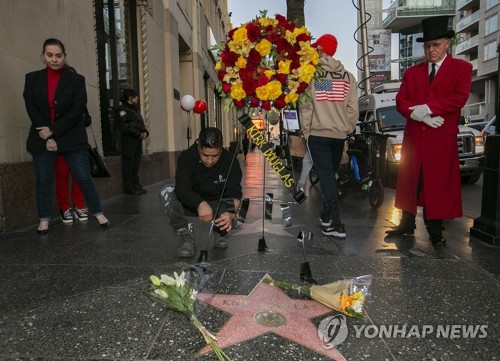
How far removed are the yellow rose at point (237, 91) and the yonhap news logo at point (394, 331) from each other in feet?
5.39

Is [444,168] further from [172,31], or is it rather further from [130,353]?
[172,31]

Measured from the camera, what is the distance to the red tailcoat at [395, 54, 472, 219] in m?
3.58

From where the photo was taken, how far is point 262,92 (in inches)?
109

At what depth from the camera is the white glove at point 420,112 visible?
3541 millimetres

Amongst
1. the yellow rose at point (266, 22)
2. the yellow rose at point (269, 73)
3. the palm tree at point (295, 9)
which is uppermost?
the palm tree at point (295, 9)

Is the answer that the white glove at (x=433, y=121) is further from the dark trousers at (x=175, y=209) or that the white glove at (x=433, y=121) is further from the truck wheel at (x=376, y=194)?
the truck wheel at (x=376, y=194)

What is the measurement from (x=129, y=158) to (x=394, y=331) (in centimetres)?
613

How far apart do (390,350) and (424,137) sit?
2465mm

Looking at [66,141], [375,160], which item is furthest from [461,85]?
[66,141]

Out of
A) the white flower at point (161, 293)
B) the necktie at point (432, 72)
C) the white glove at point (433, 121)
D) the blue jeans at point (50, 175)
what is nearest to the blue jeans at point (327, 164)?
the white glove at point (433, 121)

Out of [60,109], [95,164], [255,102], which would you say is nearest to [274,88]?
[255,102]

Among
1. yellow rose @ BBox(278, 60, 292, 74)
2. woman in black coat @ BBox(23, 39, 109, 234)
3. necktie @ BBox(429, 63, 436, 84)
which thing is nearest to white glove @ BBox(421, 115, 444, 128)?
necktie @ BBox(429, 63, 436, 84)

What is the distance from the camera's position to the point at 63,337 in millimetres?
1944

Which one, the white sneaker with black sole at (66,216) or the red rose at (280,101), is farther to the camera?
the white sneaker with black sole at (66,216)
